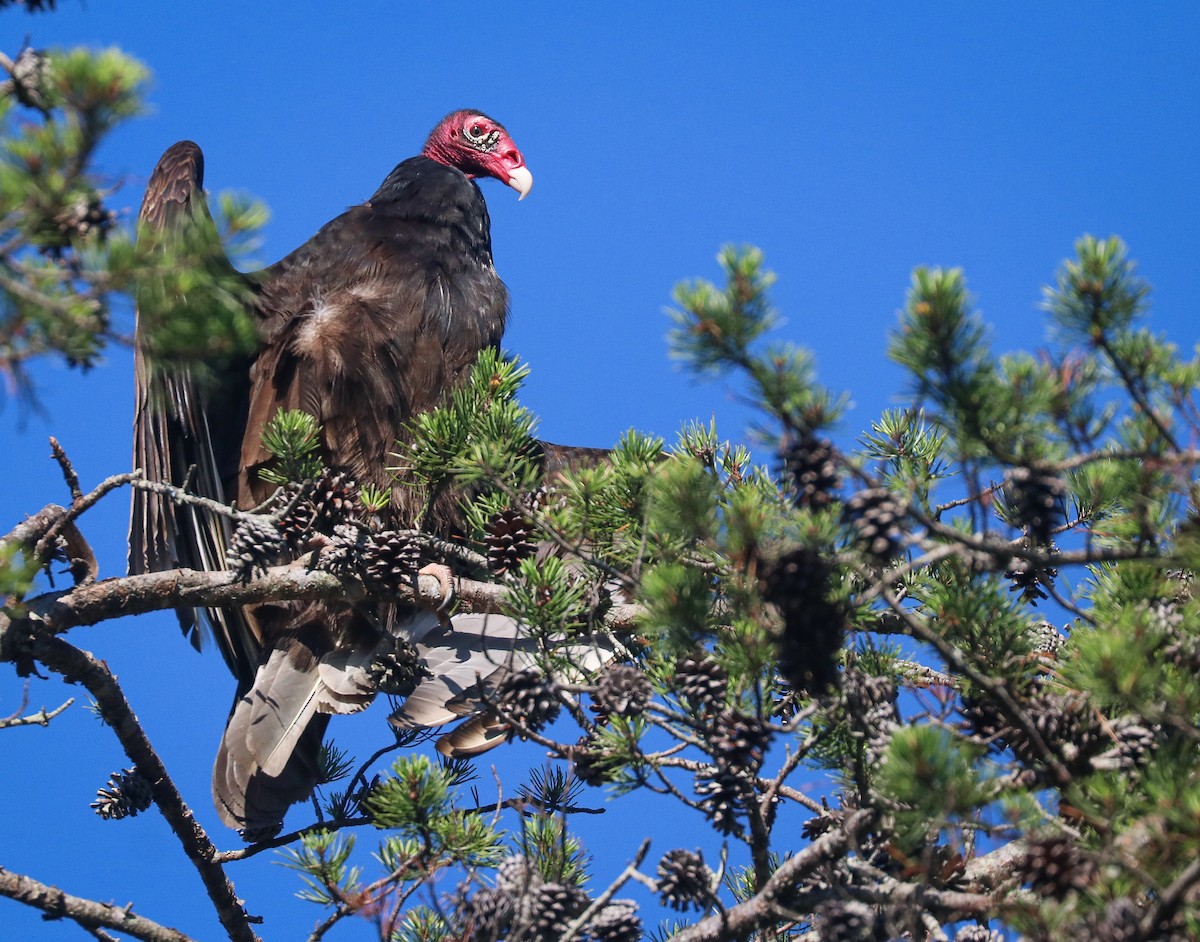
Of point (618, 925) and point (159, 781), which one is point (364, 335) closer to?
point (159, 781)

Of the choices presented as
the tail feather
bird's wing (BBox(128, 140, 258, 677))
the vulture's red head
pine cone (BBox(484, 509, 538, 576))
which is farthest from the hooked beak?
pine cone (BBox(484, 509, 538, 576))

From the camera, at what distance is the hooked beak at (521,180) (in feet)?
14.6

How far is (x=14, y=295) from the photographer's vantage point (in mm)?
1156

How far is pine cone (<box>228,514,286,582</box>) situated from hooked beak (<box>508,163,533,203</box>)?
2645mm

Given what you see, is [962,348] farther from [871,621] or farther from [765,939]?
[765,939]

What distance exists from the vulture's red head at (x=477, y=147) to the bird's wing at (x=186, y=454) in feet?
4.91

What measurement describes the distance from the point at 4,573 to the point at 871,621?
1.14m

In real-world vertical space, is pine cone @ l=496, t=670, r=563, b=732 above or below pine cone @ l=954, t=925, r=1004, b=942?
above

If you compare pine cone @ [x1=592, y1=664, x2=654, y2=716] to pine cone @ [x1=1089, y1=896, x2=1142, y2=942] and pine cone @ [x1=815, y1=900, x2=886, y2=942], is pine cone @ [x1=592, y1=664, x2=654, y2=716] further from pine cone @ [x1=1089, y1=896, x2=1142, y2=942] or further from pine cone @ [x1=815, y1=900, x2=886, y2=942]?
pine cone @ [x1=1089, y1=896, x2=1142, y2=942]

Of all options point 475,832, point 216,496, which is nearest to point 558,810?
point 475,832

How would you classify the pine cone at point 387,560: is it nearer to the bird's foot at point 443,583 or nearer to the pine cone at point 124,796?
the bird's foot at point 443,583

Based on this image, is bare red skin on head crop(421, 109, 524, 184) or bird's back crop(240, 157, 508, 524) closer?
bird's back crop(240, 157, 508, 524)

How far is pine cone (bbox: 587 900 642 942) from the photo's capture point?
161cm

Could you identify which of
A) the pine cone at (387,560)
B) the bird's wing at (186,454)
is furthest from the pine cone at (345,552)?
the bird's wing at (186,454)
